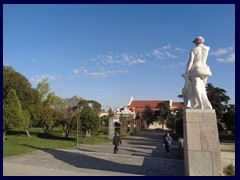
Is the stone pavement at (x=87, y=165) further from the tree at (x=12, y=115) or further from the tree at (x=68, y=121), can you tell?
the tree at (x=68, y=121)

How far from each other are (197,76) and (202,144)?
2.22 metres

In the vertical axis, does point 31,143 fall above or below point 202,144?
below

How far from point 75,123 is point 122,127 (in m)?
14.1

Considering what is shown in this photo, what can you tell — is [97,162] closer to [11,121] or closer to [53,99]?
[11,121]

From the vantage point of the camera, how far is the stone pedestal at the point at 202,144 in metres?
7.03

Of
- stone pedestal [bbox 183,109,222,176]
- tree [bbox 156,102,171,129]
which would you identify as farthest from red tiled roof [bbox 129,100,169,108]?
stone pedestal [bbox 183,109,222,176]

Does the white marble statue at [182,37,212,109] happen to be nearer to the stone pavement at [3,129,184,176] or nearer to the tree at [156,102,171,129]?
the stone pavement at [3,129,184,176]

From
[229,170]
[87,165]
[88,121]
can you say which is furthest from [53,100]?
[229,170]

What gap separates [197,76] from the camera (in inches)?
312

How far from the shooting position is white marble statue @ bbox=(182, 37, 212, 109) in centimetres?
779

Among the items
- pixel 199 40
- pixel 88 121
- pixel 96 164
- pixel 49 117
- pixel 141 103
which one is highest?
Answer: pixel 199 40

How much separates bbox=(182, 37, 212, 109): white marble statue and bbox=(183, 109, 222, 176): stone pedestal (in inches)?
14.9

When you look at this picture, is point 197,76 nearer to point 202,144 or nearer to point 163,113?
point 202,144
